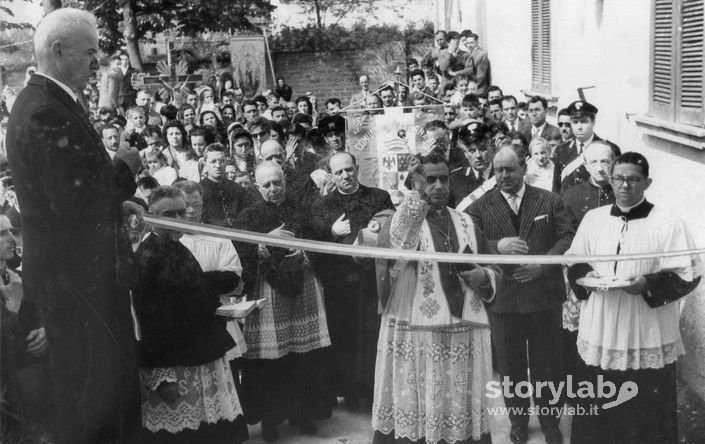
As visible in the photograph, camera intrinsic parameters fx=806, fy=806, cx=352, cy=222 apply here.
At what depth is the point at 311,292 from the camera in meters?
3.70

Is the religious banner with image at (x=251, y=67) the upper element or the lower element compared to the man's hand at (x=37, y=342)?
upper

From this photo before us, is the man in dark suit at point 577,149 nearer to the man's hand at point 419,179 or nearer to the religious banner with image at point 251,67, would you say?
the man's hand at point 419,179

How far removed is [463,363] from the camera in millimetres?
3252

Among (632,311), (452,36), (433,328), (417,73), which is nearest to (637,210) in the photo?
(632,311)

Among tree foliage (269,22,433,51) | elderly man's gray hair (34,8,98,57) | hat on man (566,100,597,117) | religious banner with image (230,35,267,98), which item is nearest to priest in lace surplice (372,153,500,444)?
hat on man (566,100,597,117)

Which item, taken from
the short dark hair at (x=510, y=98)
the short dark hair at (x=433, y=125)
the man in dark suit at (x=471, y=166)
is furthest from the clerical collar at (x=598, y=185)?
the short dark hair at (x=510, y=98)

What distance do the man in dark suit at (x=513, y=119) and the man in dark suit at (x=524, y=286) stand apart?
4.65 feet

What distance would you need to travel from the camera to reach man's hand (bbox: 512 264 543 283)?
3.43 meters

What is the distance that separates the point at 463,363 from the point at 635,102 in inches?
57.8

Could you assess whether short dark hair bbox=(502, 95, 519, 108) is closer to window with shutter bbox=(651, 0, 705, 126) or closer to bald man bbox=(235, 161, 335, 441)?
window with shutter bbox=(651, 0, 705, 126)

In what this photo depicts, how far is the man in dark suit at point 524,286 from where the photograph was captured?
11.2 feet

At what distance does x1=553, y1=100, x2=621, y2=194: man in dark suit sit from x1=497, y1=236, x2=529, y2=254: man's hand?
0.47m

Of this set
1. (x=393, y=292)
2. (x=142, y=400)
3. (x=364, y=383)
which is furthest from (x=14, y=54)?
(x=364, y=383)

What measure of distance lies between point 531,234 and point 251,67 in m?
6.52
